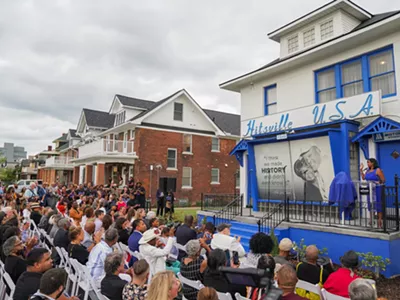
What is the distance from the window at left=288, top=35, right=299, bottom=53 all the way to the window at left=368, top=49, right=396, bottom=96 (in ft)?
13.6

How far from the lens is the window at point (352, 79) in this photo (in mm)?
10531

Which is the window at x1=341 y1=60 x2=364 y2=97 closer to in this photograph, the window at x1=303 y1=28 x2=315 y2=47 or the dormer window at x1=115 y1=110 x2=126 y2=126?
the window at x1=303 y1=28 x2=315 y2=47

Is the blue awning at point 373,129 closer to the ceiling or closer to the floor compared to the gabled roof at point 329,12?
closer to the floor

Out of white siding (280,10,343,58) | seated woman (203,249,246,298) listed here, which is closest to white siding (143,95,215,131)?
white siding (280,10,343,58)

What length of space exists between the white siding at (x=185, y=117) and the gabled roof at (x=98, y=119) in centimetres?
1003

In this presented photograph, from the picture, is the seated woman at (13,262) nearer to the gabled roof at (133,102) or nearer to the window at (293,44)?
the window at (293,44)

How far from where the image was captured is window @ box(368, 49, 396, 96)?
31.4 feet

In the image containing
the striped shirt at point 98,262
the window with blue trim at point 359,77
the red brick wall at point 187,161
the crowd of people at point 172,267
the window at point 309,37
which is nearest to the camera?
the crowd of people at point 172,267

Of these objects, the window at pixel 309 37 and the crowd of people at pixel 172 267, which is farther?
the window at pixel 309 37

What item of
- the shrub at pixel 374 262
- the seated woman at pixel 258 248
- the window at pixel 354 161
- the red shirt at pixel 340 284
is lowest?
the shrub at pixel 374 262

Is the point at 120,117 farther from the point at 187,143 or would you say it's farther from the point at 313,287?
the point at 313,287

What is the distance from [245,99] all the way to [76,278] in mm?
12277

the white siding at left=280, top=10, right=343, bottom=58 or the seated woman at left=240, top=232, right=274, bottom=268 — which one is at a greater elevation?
the white siding at left=280, top=10, right=343, bottom=58

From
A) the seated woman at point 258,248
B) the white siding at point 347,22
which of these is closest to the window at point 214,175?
the white siding at point 347,22
